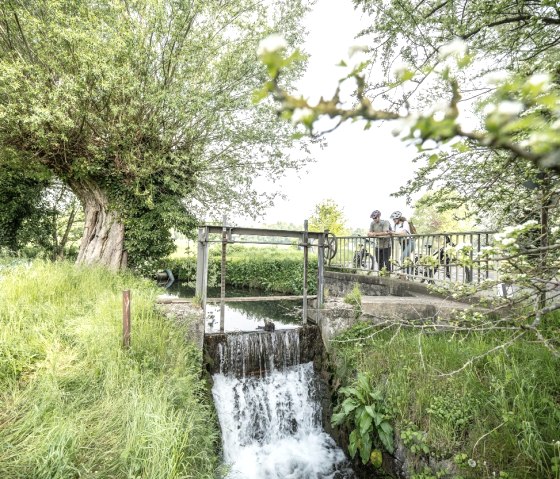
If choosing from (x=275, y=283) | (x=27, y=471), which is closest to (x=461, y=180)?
(x=27, y=471)

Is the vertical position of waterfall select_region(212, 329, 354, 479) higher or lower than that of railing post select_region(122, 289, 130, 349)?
lower

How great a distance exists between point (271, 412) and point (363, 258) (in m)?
5.06

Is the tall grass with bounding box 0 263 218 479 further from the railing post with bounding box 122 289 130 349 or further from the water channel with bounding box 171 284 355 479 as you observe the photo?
the water channel with bounding box 171 284 355 479

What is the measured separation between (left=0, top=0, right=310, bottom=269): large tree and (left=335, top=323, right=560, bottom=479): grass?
A: 6.50 metres

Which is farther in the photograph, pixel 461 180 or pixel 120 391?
pixel 461 180

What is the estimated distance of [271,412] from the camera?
5281mm

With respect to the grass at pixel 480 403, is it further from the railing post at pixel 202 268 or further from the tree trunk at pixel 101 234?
the tree trunk at pixel 101 234

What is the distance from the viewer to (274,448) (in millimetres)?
4984

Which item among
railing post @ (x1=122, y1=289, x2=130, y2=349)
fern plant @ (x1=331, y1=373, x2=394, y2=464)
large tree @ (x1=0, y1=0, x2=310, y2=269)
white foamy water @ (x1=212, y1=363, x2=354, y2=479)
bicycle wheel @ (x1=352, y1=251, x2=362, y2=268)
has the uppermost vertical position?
large tree @ (x1=0, y1=0, x2=310, y2=269)

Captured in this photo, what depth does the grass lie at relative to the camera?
10.1ft

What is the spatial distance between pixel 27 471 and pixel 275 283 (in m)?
12.7

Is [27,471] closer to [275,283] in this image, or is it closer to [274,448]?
[274,448]

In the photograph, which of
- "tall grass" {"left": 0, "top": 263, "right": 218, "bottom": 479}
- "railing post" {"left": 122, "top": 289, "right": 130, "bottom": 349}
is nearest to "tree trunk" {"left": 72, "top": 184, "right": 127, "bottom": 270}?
"tall grass" {"left": 0, "top": 263, "right": 218, "bottom": 479}

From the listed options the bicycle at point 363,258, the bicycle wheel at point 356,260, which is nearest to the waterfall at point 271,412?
the bicycle at point 363,258
